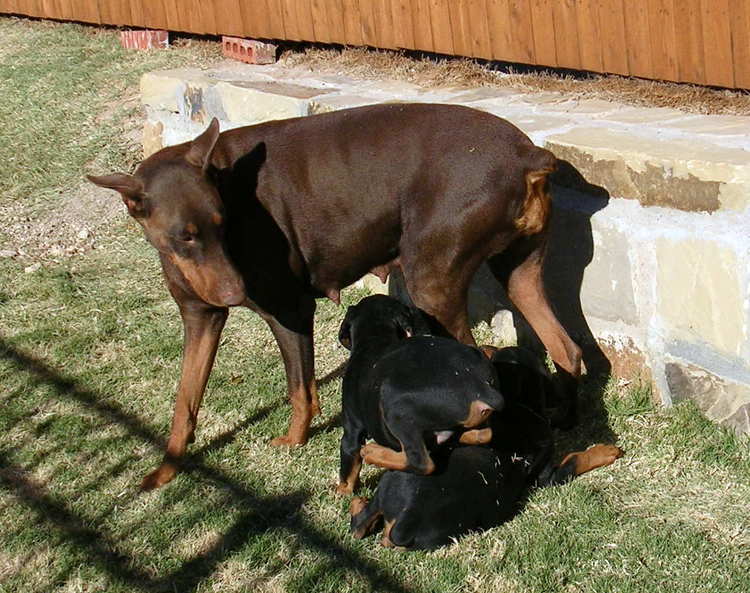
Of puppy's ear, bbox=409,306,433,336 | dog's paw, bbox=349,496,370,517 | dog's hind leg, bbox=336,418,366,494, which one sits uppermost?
puppy's ear, bbox=409,306,433,336

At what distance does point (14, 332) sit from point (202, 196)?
2711 millimetres

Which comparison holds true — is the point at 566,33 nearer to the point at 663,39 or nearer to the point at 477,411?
the point at 663,39

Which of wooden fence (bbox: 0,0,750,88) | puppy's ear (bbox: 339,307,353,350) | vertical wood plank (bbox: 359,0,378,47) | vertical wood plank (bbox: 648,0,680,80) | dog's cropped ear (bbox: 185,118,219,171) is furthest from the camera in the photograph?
vertical wood plank (bbox: 359,0,378,47)

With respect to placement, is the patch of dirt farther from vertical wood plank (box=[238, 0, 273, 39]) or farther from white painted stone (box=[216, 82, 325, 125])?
vertical wood plank (box=[238, 0, 273, 39])

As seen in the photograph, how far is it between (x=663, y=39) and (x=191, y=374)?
3009 mm

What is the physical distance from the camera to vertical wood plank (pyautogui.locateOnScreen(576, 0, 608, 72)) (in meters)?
6.30

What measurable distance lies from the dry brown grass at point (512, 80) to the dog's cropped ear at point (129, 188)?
278 cm

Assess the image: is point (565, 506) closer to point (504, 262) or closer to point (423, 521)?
point (423, 521)

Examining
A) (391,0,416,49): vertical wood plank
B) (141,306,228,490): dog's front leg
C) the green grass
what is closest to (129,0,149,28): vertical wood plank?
(391,0,416,49): vertical wood plank

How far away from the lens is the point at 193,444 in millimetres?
5258

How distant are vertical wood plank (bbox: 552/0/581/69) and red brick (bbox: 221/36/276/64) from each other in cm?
262

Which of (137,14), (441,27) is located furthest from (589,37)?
(137,14)

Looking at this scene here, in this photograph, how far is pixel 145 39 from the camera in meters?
9.97

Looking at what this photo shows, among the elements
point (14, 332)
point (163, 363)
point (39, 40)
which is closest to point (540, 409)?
point (163, 363)
